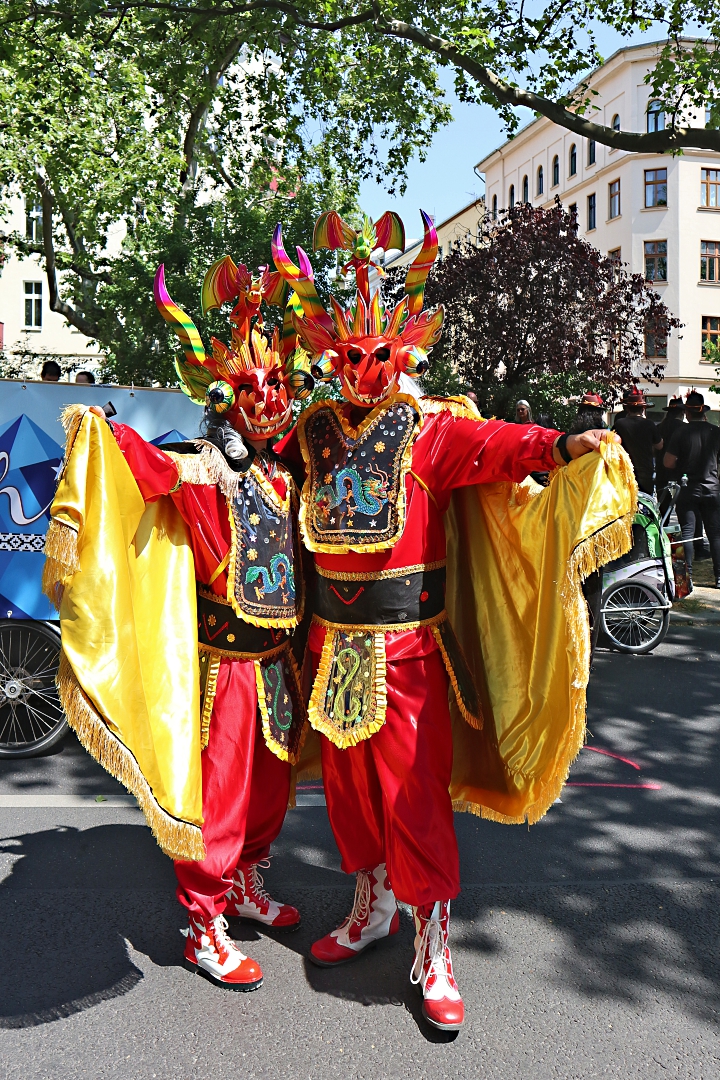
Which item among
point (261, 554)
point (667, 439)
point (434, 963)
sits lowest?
point (434, 963)

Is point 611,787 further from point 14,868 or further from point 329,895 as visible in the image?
point 14,868

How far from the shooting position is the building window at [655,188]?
3269 centimetres

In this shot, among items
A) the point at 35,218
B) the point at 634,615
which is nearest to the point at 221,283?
the point at 634,615

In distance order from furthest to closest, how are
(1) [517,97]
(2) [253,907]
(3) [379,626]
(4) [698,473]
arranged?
(4) [698,473] < (1) [517,97] < (2) [253,907] < (3) [379,626]

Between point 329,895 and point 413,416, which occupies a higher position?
point 413,416

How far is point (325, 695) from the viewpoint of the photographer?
9.21ft

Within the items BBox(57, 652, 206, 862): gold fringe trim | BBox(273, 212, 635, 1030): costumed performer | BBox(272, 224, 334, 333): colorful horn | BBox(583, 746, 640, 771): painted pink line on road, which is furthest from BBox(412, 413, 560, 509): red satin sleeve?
BBox(583, 746, 640, 771): painted pink line on road

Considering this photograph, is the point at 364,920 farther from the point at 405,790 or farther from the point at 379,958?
the point at 405,790

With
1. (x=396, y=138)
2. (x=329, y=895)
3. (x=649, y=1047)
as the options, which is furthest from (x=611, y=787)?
(x=396, y=138)

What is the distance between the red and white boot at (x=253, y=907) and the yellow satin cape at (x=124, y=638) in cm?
53

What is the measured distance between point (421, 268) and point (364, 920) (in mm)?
2138

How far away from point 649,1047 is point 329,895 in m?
1.28

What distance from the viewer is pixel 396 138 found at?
11.2 m

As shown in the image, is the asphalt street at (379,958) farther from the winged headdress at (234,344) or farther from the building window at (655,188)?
the building window at (655,188)
